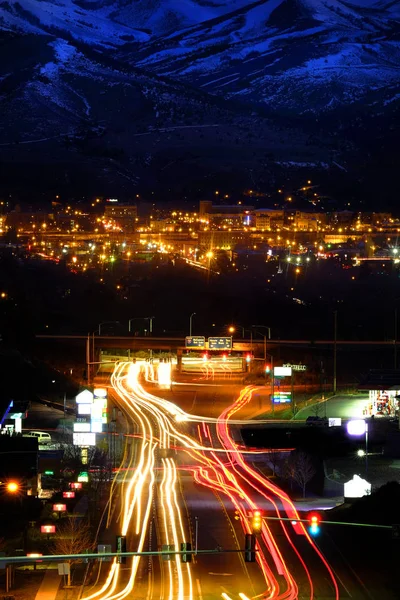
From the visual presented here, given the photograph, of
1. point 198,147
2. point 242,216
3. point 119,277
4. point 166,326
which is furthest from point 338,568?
point 198,147

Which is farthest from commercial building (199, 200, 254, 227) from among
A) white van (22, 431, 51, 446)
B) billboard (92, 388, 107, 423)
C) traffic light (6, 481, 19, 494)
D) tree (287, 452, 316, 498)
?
traffic light (6, 481, 19, 494)

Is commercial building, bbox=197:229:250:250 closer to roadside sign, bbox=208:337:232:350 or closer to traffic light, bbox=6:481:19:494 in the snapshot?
roadside sign, bbox=208:337:232:350

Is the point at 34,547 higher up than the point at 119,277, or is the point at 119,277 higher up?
the point at 119,277

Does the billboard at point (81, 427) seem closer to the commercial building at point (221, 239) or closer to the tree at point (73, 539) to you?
the tree at point (73, 539)

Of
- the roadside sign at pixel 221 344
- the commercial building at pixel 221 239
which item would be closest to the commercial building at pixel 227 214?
the commercial building at pixel 221 239

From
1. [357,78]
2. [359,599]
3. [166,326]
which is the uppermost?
[357,78]

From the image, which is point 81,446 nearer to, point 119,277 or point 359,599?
point 359,599

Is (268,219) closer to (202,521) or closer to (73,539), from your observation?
(202,521)
